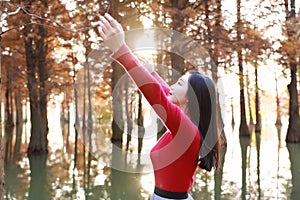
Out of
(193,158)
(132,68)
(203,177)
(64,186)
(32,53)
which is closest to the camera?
(132,68)

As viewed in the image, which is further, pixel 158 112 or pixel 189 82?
pixel 189 82

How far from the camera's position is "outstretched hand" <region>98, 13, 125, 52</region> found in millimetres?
1434

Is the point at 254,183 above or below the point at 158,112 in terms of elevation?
below

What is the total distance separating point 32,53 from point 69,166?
4.42m

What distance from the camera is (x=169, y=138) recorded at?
5.44 feet

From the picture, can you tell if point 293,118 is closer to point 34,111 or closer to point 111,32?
point 34,111

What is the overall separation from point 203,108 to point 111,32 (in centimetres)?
57

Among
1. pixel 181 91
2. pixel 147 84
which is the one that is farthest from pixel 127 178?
pixel 147 84

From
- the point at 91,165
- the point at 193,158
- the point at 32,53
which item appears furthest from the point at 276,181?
the point at 32,53

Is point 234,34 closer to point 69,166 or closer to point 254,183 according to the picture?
point 254,183

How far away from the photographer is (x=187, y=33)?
385 inches

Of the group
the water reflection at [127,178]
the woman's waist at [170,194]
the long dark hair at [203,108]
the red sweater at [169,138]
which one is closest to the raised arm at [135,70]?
the red sweater at [169,138]

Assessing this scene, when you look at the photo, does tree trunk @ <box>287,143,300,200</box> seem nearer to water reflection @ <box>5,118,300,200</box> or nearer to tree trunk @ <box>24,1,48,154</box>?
water reflection @ <box>5,118,300,200</box>

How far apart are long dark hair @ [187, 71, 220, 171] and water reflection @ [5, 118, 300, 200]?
5.11m
